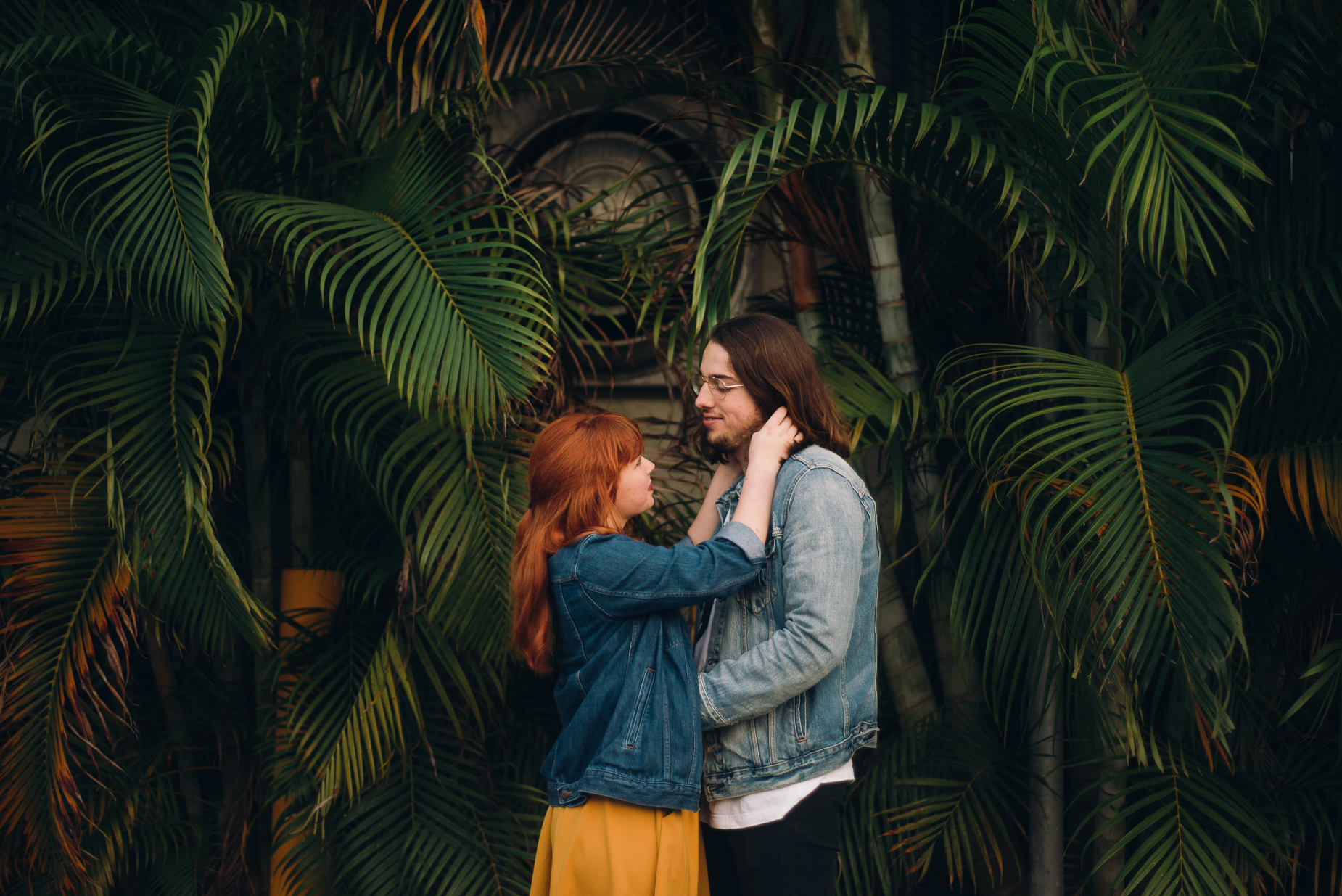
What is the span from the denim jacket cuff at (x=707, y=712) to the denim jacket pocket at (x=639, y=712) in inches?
3.5

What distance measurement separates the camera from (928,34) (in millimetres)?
3441

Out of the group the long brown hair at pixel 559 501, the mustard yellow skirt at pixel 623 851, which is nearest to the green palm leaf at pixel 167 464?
the long brown hair at pixel 559 501

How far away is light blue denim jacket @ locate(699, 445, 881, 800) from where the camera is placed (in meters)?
1.58

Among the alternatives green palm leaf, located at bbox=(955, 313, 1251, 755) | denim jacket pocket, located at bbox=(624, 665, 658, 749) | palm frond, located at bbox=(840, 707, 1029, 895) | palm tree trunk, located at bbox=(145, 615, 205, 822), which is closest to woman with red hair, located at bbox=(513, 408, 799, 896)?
denim jacket pocket, located at bbox=(624, 665, 658, 749)

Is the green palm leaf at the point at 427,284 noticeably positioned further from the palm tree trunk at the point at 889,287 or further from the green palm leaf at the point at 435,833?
the green palm leaf at the point at 435,833

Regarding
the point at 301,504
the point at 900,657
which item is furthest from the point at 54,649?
the point at 900,657

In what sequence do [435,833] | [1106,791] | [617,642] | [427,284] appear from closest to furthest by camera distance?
[617,642] → [427,284] → [1106,791] → [435,833]

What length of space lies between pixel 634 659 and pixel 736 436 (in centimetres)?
46

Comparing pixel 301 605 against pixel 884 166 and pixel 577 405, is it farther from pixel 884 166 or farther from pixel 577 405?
pixel 884 166

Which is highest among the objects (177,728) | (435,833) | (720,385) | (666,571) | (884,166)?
(884,166)

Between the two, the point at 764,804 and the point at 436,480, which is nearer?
the point at 764,804

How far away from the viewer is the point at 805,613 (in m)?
1.57

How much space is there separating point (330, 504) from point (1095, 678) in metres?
2.36

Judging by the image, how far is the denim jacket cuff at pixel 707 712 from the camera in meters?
1.64
